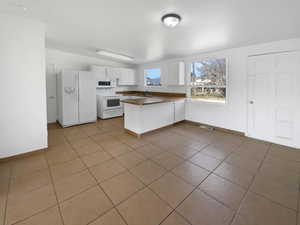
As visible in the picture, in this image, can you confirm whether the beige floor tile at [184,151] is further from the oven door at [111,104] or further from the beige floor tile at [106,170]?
the oven door at [111,104]

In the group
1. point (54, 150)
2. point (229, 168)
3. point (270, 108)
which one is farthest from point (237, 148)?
point (54, 150)

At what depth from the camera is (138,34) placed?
9.64 ft

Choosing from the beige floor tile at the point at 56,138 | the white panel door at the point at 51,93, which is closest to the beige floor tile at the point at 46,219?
the beige floor tile at the point at 56,138

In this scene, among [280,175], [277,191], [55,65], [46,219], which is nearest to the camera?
[46,219]

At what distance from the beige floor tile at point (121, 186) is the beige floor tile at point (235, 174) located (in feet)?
3.97

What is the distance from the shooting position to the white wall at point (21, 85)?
221 centimetres

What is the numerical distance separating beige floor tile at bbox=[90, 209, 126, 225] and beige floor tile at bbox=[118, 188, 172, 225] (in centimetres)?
5

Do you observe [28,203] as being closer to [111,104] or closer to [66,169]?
[66,169]

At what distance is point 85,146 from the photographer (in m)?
2.91

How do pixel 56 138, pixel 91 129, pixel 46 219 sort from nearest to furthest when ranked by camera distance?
pixel 46 219 → pixel 56 138 → pixel 91 129

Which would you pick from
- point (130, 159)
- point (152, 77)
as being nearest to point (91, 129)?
point (130, 159)

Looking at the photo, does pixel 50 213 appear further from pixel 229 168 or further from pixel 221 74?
pixel 221 74

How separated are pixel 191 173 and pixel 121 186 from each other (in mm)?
1021

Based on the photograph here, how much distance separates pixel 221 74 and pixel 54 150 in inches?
176
